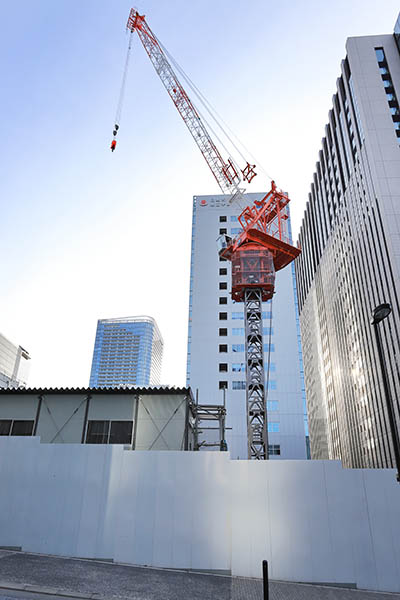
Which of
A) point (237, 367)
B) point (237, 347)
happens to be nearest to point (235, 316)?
point (237, 347)

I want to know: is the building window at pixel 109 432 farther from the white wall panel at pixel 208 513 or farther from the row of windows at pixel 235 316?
the row of windows at pixel 235 316

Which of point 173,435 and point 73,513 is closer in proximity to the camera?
point 73,513

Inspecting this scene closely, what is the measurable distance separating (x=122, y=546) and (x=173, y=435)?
25.1 ft

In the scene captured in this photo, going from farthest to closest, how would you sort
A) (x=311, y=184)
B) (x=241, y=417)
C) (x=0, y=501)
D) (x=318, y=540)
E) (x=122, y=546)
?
(x=311, y=184) → (x=241, y=417) → (x=0, y=501) → (x=122, y=546) → (x=318, y=540)

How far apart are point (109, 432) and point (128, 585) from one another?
1017cm

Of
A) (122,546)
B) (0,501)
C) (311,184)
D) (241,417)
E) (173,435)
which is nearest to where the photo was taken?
(122,546)

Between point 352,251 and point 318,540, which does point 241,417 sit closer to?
point 352,251

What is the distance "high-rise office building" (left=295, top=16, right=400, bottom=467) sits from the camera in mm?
54938

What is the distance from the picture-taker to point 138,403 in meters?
19.8

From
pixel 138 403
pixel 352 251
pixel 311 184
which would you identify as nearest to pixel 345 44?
pixel 311 184

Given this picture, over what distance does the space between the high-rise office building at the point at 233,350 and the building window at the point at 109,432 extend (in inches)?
1568

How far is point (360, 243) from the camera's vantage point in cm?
6397

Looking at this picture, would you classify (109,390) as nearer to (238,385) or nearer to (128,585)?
(128,585)

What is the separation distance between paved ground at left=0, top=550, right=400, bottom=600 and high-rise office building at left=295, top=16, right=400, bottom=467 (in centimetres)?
4614
